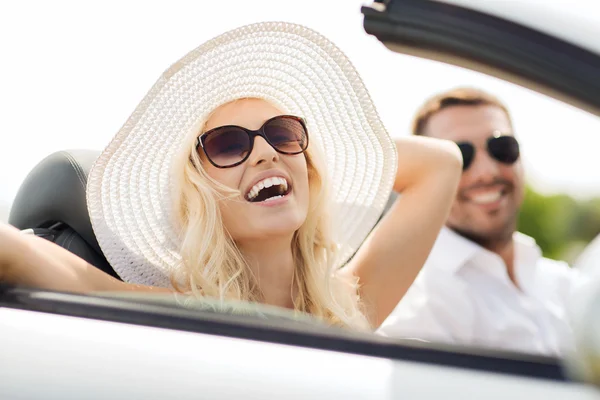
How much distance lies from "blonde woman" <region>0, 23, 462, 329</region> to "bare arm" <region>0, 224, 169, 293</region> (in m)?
0.04

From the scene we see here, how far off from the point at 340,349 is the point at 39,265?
2.64ft

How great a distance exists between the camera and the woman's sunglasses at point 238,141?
2258 mm

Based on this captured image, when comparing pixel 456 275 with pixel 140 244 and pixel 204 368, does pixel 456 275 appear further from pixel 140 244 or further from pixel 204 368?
pixel 204 368

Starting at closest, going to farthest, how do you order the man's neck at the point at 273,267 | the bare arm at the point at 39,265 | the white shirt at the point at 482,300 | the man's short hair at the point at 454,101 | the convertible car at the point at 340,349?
the convertible car at the point at 340,349 < the bare arm at the point at 39,265 < the man's neck at the point at 273,267 < the white shirt at the point at 482,300 < the man's short hair at the point at 454,101

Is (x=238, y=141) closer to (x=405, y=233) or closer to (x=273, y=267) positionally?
(x=273, y=267)

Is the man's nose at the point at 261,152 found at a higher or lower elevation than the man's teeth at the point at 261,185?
higher

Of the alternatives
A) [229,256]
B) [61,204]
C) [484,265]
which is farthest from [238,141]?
[484,265]

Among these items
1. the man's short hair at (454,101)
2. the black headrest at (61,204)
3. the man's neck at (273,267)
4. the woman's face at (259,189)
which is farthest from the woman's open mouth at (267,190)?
the man's short hair at (454,101)

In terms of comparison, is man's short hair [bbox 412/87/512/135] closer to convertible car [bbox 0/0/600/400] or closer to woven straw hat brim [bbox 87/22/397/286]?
woven straw hat brim [bbox 87/22/397/286]

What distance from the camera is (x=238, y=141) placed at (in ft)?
7.42

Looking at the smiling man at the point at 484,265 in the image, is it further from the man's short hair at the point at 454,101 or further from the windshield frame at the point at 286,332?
the windshield frame at the point at 286,332

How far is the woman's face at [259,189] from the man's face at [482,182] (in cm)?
120

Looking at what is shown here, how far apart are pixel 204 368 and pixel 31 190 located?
4.50 feet

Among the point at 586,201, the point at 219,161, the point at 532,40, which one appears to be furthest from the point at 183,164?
the point at 586,201
